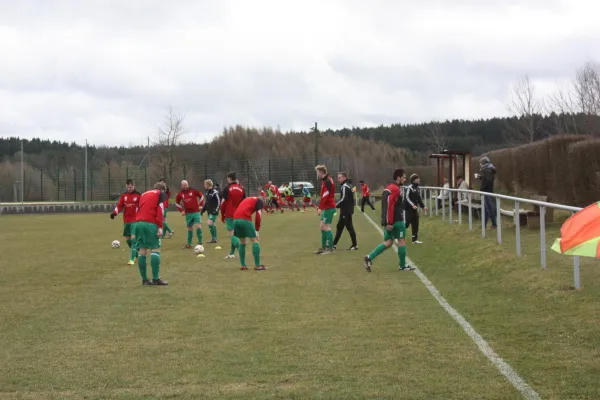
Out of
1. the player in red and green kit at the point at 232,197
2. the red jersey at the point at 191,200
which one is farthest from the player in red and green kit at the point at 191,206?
the player in red and green kit at the point at 232,197

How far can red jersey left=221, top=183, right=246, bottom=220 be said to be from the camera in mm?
17062

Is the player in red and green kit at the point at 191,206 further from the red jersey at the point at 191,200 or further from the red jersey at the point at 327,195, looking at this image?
the red jersey at the point at 327,195

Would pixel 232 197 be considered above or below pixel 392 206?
above

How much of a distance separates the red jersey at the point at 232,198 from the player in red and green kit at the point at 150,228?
14.5 ft

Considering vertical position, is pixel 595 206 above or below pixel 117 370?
above

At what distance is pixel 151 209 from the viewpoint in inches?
490

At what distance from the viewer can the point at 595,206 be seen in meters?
4.50

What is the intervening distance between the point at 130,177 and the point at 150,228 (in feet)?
204

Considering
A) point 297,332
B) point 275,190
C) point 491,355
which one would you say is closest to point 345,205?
point 297,332

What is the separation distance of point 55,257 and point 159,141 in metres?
51.8

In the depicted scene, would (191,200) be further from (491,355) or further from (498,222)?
(491,355)

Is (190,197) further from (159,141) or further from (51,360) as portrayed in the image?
(159,141)

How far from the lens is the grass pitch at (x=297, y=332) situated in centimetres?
621

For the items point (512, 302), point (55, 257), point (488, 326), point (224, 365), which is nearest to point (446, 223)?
point (55, 257)
